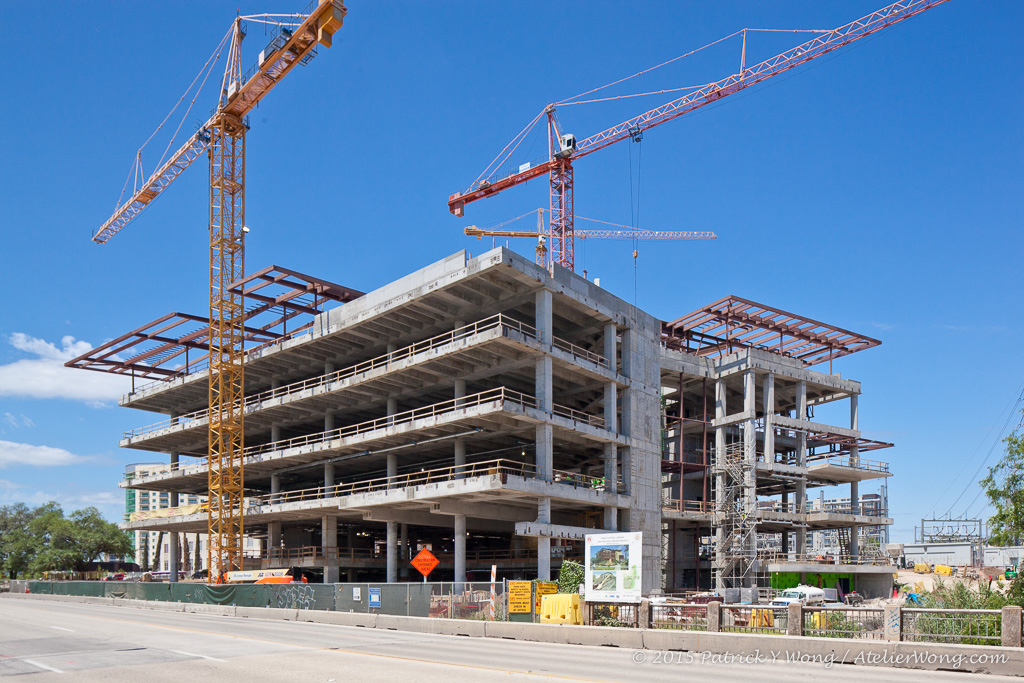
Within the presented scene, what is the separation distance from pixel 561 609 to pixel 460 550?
18.2m

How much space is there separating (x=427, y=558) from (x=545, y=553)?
36.2 feet

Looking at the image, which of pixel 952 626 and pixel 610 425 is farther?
pixel 610 425

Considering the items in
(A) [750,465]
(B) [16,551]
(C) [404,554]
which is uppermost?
(A) [750,465]

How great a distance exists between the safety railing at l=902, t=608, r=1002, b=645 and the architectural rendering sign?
7.52 meters

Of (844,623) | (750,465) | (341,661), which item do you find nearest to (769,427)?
(750,465)

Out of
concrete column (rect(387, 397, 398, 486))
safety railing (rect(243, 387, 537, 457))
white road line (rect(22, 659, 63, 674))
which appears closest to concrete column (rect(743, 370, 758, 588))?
safety railing (rect(243, 387, 537, 457))

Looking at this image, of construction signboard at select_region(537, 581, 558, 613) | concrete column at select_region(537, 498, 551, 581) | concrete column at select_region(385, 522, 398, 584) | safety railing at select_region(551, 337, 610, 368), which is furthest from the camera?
concrete column at select_region(385, 522, 398, 584)

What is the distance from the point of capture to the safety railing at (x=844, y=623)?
1884 centimetres

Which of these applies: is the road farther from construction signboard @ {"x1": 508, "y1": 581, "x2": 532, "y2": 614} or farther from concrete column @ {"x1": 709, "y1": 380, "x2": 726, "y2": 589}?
concrete column @ {"x1": 709, "y1": 380, "x2": 726, "y2": 589}

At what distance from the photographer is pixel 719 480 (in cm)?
5912

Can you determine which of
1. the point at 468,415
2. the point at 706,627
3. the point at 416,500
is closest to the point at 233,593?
the point at 416,500

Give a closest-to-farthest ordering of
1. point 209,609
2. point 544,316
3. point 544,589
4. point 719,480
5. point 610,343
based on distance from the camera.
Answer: point 544,589
point 209,609
point 544,316
point 610,343
point 719,480

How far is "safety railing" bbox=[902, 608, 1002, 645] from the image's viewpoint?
55.1ft

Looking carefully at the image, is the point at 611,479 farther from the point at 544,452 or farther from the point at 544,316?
the point at 544,316
